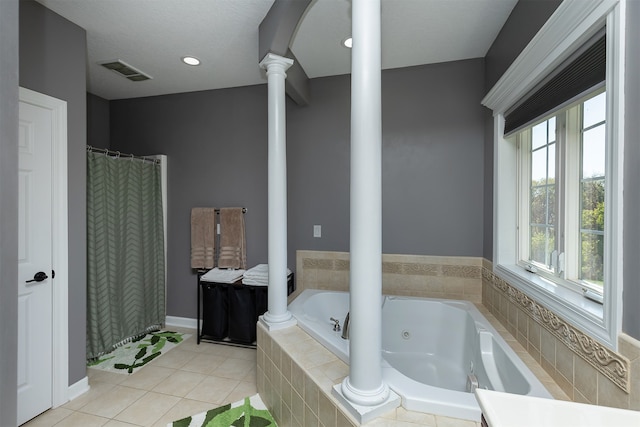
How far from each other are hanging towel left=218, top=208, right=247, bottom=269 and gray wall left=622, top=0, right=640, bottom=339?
2724mm

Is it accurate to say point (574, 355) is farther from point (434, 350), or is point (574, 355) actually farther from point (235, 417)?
point (235, 417)

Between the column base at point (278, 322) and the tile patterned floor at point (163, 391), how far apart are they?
22.3 inches

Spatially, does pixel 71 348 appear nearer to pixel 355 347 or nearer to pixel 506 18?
pixel 355 347

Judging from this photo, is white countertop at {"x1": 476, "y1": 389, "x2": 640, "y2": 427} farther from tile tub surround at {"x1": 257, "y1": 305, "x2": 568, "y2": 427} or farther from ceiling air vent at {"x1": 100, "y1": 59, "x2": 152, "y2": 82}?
ceiling air vent at {"x1": 100, "y1": 59, "x2": 152, "y2": 82}

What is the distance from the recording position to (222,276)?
291 cm

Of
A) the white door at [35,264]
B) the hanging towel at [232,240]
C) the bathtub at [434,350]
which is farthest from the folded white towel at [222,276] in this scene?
the white door at [35,264]

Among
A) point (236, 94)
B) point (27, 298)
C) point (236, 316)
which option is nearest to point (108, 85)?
point (236, 94)

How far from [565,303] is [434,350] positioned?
1.28 m

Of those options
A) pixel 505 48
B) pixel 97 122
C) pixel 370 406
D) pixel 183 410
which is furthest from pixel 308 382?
pixel 97 122

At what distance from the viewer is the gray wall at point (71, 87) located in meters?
1.80

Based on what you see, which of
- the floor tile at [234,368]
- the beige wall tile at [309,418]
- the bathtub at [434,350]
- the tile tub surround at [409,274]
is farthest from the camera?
the tile tub surround at [409,274]

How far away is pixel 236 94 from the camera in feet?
10.2

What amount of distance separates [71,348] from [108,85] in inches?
96.6

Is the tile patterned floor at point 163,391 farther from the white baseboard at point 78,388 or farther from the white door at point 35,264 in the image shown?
the white door at point 35,264
